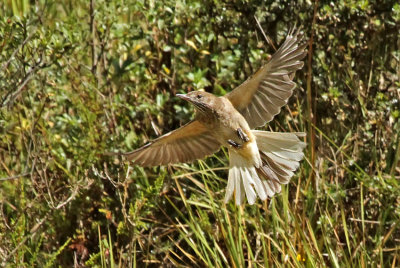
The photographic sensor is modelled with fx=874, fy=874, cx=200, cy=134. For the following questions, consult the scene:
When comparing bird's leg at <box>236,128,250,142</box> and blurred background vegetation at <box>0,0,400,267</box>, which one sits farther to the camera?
blurred background vegetation at <box>0,0,400,267</box>

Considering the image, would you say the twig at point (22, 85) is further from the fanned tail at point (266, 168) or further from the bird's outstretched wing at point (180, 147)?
the fanned tail at point (266, 168)

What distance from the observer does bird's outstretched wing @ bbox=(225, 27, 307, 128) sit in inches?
183

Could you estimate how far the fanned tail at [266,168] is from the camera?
16.1 feet

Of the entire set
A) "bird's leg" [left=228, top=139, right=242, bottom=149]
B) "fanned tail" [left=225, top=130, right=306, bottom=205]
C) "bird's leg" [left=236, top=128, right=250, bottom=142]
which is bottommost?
"fanned tail" [left=225, top=130, right=306, bottom=205]

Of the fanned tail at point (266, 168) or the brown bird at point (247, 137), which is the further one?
the fanned tail at point (266, 168)

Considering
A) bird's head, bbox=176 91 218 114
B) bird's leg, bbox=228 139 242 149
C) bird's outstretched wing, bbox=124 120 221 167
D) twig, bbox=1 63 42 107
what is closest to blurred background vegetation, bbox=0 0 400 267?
twig, bbox=1 63 42 107

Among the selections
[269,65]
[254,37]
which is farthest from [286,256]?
[254,37]

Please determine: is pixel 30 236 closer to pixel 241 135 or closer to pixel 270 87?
pixel 241 135

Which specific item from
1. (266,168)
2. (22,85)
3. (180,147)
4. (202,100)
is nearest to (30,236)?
(22,85)

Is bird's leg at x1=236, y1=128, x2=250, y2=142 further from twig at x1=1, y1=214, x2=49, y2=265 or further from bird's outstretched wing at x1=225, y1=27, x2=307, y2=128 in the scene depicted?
twig at x1=1, y1=214, x2=49, y2=265

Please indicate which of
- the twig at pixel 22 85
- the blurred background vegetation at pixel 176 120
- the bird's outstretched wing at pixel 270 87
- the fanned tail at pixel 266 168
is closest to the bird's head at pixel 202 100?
the bird's outstretched wing at pixel 270 87

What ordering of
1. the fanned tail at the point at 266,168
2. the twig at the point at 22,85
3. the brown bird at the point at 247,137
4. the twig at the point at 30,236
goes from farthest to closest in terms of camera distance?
1. the twig at the point at 22,85
2. the fanned tail at the point at 266,168
3. the brown bird at the point at 247,137
4. the twig at the point at 30,236

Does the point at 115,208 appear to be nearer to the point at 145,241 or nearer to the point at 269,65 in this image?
the point at 145,241

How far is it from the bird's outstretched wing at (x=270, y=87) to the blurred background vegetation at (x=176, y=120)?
0.40 meters
